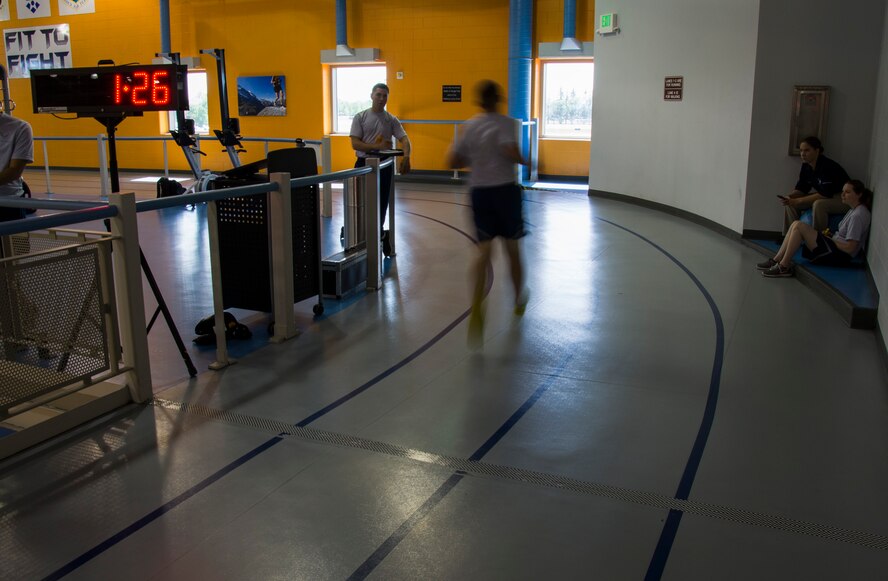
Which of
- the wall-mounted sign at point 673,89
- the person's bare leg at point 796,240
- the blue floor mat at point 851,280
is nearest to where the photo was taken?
the blue floor mat at point 851,280

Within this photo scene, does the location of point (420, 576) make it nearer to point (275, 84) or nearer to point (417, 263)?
point (417, 263)

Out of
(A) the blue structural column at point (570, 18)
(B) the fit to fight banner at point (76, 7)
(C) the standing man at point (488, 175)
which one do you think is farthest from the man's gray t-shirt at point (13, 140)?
(B) the fit to fight banner at point (76, 7)

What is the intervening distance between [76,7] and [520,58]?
1145 cm

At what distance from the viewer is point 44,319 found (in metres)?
3.32

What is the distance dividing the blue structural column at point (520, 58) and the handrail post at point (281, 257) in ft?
30.6

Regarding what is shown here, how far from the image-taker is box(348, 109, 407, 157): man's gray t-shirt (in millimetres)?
7359

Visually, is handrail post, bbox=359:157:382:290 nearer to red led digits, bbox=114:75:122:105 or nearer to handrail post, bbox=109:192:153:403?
red led digits, bbox=114:75:122:105

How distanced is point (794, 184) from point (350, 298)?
491cm

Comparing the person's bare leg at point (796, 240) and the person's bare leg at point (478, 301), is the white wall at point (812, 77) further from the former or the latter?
the person's bare leg at point (478, 301)

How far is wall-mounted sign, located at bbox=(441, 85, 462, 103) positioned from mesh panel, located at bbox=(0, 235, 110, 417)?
1206 cm

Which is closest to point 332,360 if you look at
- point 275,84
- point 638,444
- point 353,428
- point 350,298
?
point 353,428

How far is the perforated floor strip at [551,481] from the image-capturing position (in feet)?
8.61

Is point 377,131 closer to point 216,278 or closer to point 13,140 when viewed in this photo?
point 13,140

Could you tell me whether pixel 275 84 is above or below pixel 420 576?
above
